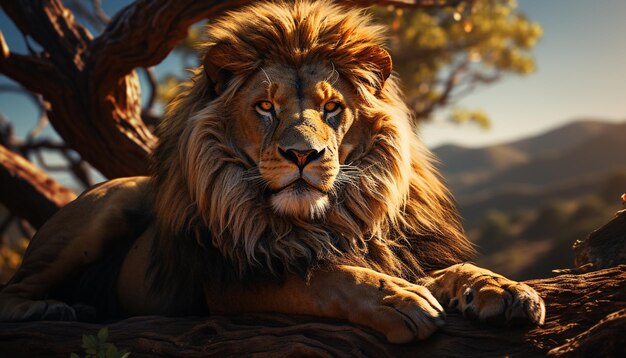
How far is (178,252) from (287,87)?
1157 millimetres

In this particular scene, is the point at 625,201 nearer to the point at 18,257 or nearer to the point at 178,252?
the point at 178,252

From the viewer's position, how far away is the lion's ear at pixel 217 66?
4.05 metres

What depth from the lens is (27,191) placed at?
255 inches

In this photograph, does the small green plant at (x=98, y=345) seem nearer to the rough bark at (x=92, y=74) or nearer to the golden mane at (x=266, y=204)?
the golden mane at (x=266, y=204)

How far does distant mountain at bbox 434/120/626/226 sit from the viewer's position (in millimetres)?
47250

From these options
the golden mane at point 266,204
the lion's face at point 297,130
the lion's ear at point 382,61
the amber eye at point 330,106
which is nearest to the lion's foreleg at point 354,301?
the golden mane at point 266,204

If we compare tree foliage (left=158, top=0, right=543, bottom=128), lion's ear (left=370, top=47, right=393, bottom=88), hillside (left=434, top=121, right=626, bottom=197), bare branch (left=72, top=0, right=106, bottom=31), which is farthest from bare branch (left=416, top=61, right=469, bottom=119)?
hillside (left=434, top=121, right=626, bottom=197)

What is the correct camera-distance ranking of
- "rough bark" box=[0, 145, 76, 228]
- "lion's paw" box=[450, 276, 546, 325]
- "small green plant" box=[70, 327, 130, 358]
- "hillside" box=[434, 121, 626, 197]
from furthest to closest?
"hillside" box=[434, 121, 626, 197] < "rough bark" box=[0, 145, 76, 228] < "small green plant" box=[70, 327, 130, 358] < "lion's paw" box=[450, 276, 546, 325]

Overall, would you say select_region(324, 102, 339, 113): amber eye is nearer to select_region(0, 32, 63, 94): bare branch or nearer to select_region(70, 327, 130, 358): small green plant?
select_region(70, 327, 130, 358): small green plant

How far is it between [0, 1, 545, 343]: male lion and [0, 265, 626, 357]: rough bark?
0.14 meters

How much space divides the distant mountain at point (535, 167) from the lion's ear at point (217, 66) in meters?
36.3

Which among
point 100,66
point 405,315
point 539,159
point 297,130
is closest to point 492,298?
point 405,315

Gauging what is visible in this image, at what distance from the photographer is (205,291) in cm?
391

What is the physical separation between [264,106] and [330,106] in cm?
38
